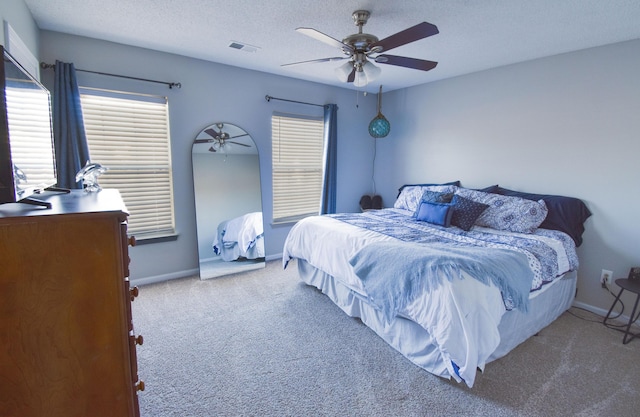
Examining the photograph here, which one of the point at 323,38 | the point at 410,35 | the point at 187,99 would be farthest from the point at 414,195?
the point at 187,99

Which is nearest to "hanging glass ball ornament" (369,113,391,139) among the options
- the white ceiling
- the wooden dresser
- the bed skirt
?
the white ceiling

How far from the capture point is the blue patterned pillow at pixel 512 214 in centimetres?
277

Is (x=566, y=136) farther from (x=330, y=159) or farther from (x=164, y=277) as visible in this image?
(x=164, y=277)

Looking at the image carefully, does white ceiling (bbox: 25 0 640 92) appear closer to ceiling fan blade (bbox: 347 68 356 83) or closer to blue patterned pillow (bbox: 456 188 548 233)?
ceiling fan blade (bbox: 347 68 356 83)

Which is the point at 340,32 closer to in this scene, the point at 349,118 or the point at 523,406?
the point at 349,118

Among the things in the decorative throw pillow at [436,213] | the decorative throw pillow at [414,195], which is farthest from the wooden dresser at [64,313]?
the decorative throw pillow at [414,195]

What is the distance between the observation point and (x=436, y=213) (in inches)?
120

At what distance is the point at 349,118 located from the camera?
4461 millimetres

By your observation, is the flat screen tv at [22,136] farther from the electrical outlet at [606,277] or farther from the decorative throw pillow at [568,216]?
the electrical outlet at [606,277]

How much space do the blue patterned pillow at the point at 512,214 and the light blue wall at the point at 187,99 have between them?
2192 mm

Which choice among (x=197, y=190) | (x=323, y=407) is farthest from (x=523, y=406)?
(x=197, y=190)

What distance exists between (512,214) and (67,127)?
416 cm

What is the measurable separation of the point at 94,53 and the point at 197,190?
5.08 feet

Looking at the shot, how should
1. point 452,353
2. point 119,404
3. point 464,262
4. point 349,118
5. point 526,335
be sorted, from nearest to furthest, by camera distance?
1. point 119,404
2. point 452,353
3. point 464,262
4. point 526,335
5. point 349,118
